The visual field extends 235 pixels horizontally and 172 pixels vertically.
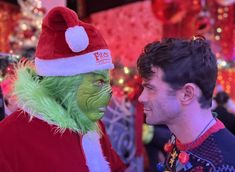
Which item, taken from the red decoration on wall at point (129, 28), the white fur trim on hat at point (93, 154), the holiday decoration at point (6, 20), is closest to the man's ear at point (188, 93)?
the white fur trim on hat at point (93, 154)

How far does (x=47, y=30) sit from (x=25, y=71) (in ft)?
0.67

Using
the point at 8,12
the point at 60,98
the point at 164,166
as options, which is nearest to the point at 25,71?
the point at 60,98

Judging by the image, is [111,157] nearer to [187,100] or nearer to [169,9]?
[187,100]

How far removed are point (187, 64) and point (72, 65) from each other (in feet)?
1.81

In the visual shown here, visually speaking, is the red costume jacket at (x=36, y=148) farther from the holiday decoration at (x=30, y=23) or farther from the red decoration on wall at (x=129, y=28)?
the red decoration on wall at (x=129, y=28)

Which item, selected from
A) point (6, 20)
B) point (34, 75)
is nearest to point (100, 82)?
point (34, 75)

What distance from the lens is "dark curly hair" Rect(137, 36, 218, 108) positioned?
1.30 meters

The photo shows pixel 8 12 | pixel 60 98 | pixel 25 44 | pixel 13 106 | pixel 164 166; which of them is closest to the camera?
pixel 164 166

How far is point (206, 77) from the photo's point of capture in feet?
4.31

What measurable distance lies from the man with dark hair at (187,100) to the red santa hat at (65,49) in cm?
38

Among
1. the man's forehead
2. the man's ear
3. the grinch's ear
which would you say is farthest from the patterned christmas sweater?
the grinch's ear

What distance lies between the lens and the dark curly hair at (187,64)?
4.28ft

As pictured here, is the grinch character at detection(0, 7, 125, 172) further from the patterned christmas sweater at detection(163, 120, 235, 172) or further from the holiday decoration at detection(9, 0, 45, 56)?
the holiday decoration at detection(9, 0, 45, 56)

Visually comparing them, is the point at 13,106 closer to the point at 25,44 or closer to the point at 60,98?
the point at 60,98
